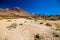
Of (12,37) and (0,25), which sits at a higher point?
(0,25)

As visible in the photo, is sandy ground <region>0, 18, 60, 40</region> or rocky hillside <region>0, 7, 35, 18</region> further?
rocky hillside <region>0, 7, 35, 18</region>

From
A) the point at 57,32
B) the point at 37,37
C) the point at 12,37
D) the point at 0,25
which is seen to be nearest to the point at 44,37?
the point at 37,37

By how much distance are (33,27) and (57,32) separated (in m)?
4.51

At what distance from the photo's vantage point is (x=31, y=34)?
29.3 meters

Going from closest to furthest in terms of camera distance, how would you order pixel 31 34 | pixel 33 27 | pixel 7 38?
pixel 7 38 < pixel 31 34 < pixel 33 27

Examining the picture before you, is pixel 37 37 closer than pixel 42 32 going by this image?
Yes

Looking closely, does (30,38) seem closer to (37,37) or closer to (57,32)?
(37,37)

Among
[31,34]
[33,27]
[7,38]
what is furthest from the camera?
[33,27]

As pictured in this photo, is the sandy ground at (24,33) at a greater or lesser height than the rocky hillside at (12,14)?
lesser

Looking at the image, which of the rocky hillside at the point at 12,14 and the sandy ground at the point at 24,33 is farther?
the rocky hillside at the point at 12,14

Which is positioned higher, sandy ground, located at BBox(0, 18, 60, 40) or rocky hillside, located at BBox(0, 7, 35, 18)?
rocky hillside, located at BBox(0, 7, 35, 18)

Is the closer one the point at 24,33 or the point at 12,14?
the point at 24,33

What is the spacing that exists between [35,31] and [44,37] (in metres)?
2.47

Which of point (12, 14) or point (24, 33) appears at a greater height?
point (12, 14)
